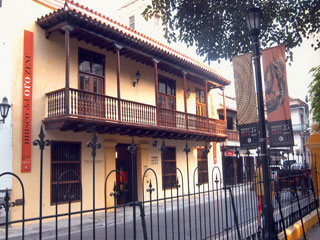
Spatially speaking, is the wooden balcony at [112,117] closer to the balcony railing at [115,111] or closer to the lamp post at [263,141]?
the balcony railing at [115,111]

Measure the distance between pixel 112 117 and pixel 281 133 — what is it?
7.34m

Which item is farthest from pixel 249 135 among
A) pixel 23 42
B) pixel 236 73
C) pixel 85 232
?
pixel 23 42

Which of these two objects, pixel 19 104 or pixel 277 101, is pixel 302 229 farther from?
pixel 19 104

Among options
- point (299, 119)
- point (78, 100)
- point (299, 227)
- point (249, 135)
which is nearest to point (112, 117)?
point (78, 100)

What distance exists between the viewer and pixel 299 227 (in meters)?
6.59

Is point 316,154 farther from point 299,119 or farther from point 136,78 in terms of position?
point 299,119

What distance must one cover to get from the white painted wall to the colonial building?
173 millimetres

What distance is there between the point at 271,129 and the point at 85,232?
591cm

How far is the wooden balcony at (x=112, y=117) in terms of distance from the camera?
1052cm

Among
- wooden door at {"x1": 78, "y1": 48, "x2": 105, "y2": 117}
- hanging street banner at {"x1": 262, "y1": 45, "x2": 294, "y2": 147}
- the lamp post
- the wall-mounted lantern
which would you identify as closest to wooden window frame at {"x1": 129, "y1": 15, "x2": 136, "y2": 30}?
the wall-mounted lantern

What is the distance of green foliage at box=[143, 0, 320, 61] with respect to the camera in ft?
27.0

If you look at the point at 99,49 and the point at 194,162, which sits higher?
the point at 99,49

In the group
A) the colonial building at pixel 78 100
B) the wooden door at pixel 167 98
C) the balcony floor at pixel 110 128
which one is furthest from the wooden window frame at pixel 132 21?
the balcony floor at pixel 110 128

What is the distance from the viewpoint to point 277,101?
5969 mm
